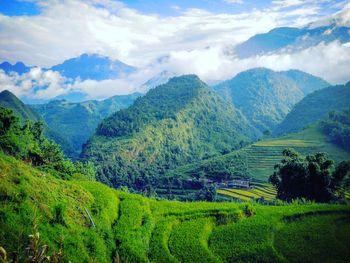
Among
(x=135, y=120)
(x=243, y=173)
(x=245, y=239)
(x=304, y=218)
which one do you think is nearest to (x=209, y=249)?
(x=245, y=239)

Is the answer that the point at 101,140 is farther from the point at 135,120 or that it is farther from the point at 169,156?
the point at 169,156

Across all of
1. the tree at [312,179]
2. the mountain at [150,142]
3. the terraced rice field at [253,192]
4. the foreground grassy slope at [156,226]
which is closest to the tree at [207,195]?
the terraced rice field at [253,192]

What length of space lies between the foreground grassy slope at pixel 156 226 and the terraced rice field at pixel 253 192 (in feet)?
171

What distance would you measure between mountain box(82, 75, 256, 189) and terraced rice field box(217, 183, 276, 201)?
44441 mm

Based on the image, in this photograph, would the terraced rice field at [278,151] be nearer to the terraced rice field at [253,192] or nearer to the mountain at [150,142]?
the terraced rice field at [253,192]

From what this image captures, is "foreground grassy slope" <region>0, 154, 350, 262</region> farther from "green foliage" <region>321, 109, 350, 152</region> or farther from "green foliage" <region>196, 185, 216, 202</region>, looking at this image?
"green foliage" <region>321, 109, 350, 152</region>

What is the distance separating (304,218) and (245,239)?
7182 mm

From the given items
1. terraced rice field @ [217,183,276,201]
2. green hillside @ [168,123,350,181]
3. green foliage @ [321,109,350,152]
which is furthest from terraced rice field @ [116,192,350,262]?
green foliage @ [321,109,350,152]

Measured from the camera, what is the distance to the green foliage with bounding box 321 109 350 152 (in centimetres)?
11500

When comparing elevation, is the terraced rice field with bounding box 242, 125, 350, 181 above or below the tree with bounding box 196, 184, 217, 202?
above

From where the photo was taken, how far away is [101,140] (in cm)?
15475

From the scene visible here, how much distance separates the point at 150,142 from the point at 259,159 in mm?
62918

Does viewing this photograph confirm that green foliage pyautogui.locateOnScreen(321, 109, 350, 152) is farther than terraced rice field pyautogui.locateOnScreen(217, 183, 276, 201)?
Yes

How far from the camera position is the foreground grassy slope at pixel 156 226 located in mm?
15367
